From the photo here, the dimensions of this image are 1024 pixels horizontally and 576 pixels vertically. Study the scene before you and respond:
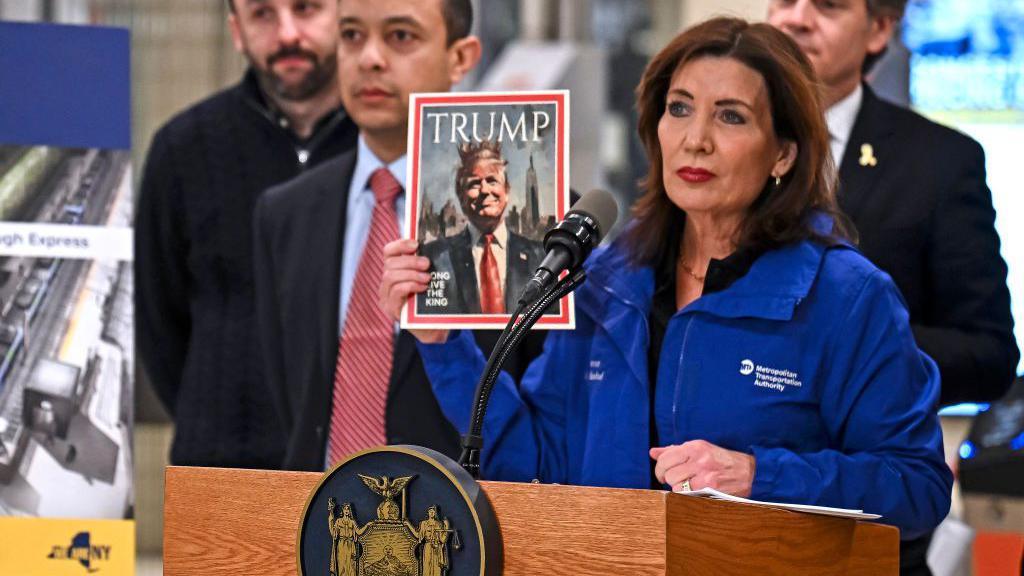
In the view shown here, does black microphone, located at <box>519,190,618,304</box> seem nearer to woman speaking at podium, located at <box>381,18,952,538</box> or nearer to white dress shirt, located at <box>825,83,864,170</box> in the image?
woman speaking at podium, located at <box>381,18,952,538</box>

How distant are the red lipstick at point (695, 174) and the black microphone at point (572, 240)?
0.26 m

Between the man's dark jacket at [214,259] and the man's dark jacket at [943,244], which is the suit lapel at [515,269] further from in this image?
the man's dark jacket at [214,259]

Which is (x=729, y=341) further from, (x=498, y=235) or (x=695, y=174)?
(x=498, y=235)

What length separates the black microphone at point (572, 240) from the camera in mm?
2066

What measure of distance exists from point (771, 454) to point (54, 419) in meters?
1.81

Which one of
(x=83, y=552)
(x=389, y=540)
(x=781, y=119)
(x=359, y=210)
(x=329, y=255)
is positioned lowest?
(x=83, y=552)

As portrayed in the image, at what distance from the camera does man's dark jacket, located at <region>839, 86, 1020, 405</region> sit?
286 cm

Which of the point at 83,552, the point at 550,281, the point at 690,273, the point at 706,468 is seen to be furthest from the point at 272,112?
the point at 706,468

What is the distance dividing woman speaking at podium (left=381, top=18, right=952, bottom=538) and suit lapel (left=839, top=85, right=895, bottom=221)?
1.50 ft

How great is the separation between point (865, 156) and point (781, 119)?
2.34 ft

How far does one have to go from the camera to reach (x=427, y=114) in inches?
99.8

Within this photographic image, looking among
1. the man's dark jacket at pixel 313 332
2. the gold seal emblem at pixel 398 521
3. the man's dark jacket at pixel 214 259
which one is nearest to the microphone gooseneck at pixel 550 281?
the gold seal emblem at pixel 398 521

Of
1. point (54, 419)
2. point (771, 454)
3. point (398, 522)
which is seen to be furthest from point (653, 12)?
point (398, 522)

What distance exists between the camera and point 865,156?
310 centimetres
